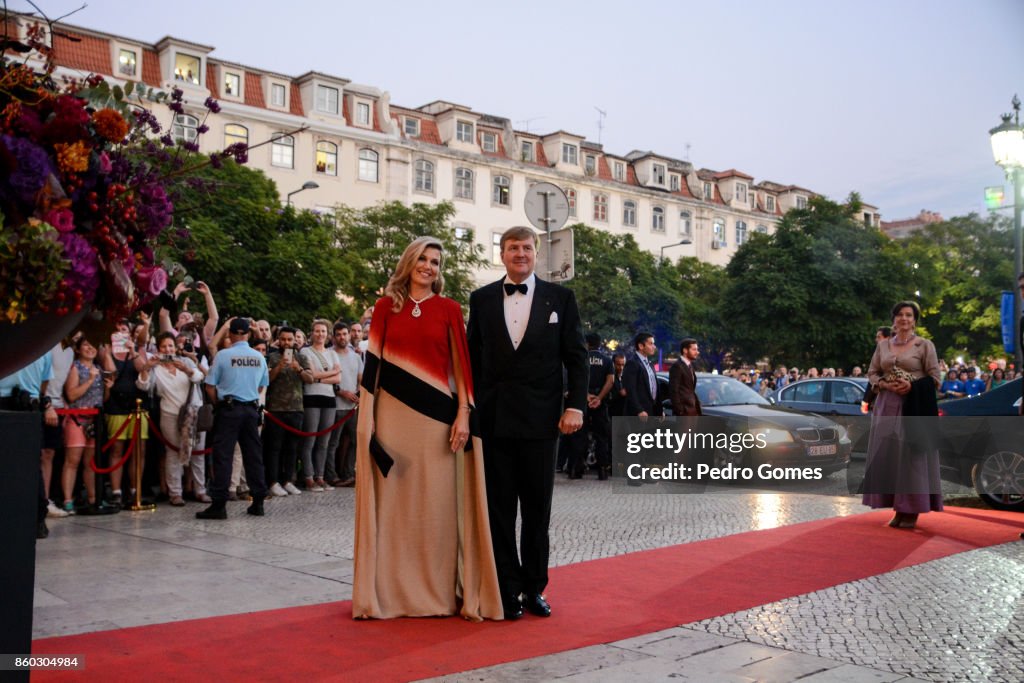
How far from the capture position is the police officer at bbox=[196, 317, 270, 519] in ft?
33.0

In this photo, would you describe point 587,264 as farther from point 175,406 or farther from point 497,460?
point 497,460

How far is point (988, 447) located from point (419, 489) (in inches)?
329

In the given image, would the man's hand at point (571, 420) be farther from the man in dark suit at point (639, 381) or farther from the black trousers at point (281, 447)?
the man in dark suit at point (639, 381)

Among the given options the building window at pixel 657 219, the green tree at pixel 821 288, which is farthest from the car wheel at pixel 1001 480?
the building window at pixel 657 219

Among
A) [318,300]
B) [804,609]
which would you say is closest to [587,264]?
[318,300]

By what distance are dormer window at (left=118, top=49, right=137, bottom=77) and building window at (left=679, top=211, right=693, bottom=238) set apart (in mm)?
40840

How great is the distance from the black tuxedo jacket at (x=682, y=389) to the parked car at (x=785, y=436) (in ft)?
3.97

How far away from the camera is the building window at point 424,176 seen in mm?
56125

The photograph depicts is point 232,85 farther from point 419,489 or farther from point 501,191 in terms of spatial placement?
point 419,489

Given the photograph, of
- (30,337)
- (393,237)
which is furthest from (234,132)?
(30,337)

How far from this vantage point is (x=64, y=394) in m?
10.1

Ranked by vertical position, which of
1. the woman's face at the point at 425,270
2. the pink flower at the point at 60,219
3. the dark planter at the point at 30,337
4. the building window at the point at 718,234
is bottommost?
the dark planter at the point at 30,337

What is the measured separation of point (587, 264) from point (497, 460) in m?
49.2

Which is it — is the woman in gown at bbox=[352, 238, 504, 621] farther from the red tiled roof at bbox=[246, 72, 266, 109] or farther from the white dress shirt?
the red tiled roof at bbox=[246, 72, 266, 109]
